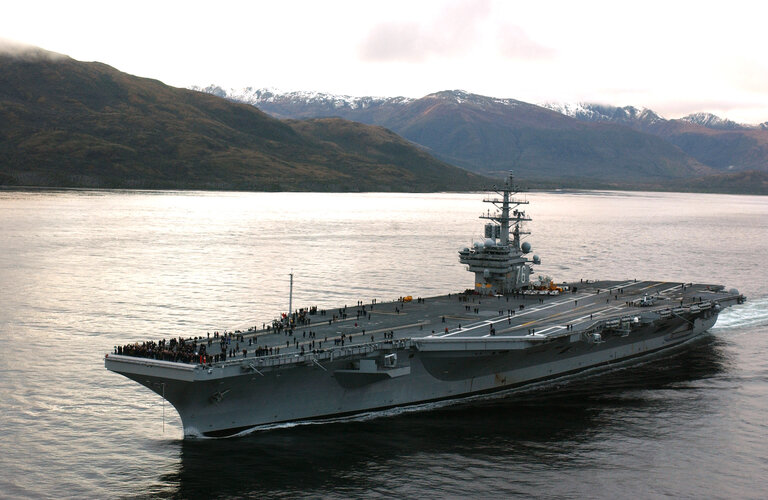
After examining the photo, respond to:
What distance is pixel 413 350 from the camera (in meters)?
36.1

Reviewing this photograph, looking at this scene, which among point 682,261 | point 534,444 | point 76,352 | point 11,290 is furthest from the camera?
point 682,261

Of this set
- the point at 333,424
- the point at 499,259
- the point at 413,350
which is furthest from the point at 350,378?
the point at 499,259

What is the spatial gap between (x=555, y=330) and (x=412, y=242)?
74.1 m

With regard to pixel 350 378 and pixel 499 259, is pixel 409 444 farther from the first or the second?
pixel 499 259

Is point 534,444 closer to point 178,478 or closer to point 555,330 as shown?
point 555,330

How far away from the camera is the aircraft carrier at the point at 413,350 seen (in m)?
32.3

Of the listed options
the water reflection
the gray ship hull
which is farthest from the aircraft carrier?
the water reflection

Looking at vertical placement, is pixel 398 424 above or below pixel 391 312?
below

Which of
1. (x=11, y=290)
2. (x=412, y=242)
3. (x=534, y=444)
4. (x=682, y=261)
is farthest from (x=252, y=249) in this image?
(x=534, y=444)

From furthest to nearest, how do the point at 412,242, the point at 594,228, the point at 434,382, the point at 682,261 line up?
the point at 594,228 < the point at 412,242 < the point at 682,261 < the point at 434,382

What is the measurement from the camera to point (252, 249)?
337 ft

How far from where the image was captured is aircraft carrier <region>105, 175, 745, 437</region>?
106ft

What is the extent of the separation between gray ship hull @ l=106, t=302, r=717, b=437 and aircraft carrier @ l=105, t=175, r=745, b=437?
6 centimetres

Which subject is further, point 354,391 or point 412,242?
point 412,242
